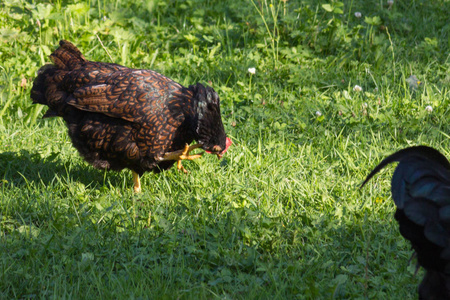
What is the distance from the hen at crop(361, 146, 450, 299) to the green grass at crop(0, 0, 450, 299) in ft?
1.79

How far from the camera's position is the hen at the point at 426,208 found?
2355mm

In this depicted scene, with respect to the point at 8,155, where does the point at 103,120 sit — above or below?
above

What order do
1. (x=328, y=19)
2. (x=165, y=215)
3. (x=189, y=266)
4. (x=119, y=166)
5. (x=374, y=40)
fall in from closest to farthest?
1. (x=189, y=266)
2. (x=165, y=215)
3. (x=119, y=166)
4. (x=374, y=40)
5. (x=328, y=19)

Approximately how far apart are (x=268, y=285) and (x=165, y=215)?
1.06m

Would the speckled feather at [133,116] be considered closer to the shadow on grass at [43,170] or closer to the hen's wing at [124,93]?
the hen's wing at [124,93]

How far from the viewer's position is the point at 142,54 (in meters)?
6.04

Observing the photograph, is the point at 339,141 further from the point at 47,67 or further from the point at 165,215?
the point at 47,67

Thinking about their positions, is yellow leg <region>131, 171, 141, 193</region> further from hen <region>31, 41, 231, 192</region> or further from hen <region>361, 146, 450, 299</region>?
hen <region>361, 146, 450, 299</region>

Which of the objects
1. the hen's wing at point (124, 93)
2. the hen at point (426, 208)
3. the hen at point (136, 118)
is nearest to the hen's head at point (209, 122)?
the hen at point (136, 118)

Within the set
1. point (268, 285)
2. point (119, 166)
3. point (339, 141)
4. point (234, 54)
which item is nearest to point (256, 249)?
point (268, 285)

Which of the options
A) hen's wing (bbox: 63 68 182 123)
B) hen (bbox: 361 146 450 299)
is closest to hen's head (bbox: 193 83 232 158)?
hen's wing (bbox: 63 68 182 123)

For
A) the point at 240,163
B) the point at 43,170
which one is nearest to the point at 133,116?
the point at 240,163

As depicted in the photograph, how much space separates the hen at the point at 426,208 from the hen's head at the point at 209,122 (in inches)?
67.4

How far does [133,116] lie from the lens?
3977 mm
